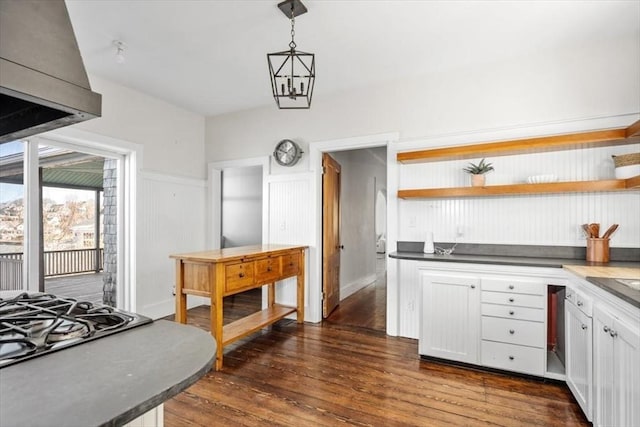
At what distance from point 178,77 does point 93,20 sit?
1.02 meters

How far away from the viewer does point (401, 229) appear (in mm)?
3518

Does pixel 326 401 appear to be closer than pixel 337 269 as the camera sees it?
Yes

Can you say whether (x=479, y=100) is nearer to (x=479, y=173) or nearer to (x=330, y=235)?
(x=479, y=173)

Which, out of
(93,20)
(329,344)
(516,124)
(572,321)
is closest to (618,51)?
(516,124)

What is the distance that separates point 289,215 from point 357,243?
1996 millimetres

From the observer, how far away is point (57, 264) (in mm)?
4188

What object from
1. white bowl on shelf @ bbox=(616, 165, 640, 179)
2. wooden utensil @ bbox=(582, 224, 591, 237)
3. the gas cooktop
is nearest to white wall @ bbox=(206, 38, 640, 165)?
white bowl on shelf @ bbox=(616, 165, 640, 179)

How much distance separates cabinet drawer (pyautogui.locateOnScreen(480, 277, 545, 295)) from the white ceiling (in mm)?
1998

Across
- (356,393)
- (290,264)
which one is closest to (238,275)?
(290,264)

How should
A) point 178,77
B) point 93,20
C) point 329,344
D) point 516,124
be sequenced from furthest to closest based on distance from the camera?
point 178,77 < point 329,344 < point 516,124 < point 93,20

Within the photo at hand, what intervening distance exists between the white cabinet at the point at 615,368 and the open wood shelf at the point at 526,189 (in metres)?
1.20

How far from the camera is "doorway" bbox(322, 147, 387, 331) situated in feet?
13.5

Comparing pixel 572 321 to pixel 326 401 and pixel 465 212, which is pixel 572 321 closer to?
pixel 465 212

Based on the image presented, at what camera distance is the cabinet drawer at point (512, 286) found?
2473 mm
